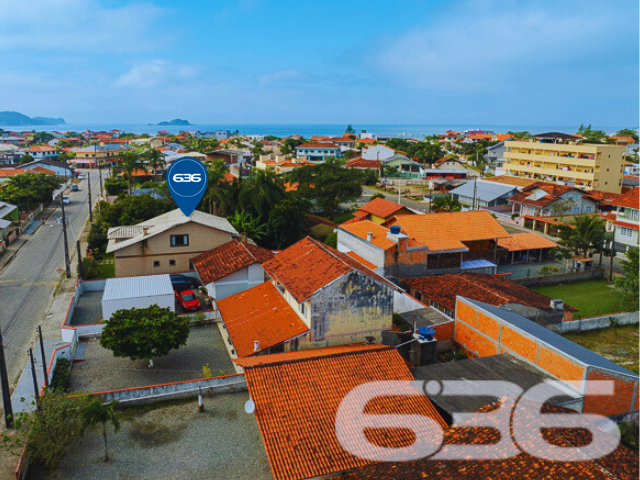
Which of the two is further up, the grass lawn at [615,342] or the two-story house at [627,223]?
the two-story house at [627,223]

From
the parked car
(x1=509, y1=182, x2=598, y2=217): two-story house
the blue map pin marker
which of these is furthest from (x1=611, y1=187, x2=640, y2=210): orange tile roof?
the parked car

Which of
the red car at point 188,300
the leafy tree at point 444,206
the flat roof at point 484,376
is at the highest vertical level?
the leafy tree at point 444,206

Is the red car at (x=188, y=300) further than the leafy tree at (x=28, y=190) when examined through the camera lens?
No

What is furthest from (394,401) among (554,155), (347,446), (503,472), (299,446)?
(554,155)

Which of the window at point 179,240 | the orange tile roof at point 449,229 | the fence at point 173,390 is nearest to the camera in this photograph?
the fence at point 173,390

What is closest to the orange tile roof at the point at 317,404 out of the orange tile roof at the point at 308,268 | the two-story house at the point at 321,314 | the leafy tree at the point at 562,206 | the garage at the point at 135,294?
the two-story house at the point at 321,314

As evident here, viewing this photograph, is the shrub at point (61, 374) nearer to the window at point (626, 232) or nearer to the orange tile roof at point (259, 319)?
the orange tile roof at point (259, 319)
